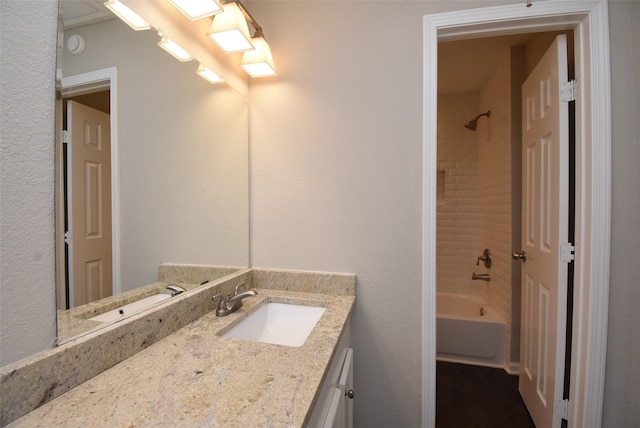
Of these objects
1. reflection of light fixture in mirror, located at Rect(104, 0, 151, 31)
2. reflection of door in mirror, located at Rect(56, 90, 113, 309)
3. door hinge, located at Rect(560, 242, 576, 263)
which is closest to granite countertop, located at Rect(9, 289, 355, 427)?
reflection of door in mirror, located at Rect(56, 90, 113, 309)

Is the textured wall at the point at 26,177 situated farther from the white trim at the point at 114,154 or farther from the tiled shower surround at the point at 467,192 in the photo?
the tiled shower surround at the point at 467,192

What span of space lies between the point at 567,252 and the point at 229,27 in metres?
1.85

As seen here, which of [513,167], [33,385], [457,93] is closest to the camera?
[33,385]

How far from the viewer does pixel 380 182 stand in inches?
52.1

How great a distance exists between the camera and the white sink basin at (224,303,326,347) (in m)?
1.15

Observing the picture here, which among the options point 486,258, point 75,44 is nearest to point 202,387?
point 75,44

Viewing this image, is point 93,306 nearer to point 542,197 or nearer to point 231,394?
point 231,394

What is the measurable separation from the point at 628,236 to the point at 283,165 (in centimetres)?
160

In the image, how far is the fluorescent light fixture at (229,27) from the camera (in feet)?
3.54

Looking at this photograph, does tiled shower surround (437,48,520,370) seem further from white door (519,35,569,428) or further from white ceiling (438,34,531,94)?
white door (519,35,569,428)

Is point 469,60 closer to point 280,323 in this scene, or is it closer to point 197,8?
Result: point 197,8

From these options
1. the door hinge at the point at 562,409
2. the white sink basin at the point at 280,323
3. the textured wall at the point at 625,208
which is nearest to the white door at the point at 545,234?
the door hinge at the point at 562,409

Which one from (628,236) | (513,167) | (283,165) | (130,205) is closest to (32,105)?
(130,205)

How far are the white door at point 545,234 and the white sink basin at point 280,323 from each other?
4.06ft
